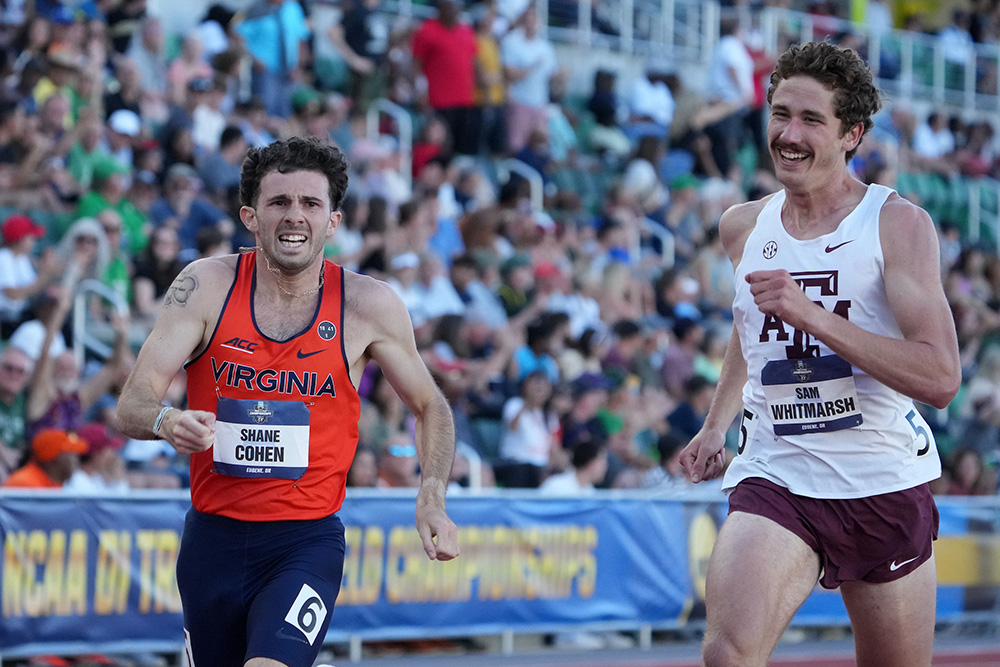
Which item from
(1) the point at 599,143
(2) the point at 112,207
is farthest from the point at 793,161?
(1) the point at 599,143

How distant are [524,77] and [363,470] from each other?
7324 mm

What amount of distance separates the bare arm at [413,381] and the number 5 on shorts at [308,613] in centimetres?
54

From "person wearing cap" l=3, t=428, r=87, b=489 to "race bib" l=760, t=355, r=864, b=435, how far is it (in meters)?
5.60

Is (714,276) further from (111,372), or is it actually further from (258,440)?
(258,440)

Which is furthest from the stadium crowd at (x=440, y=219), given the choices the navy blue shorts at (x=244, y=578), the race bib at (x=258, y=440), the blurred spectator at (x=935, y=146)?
the race bib at (x=258, y=440)

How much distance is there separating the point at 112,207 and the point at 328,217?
20.7 ft

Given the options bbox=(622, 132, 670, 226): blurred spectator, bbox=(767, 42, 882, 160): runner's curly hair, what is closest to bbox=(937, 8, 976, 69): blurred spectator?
bbox=(622, 132, 670, 226): blurred spectator

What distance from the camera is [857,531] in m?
4.77

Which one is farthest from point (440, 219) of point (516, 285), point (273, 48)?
point (273, 48)

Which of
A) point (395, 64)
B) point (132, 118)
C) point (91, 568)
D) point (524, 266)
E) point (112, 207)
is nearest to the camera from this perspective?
point (91, 568)

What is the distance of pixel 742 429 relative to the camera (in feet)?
16.9

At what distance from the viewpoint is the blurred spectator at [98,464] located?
9.21 m

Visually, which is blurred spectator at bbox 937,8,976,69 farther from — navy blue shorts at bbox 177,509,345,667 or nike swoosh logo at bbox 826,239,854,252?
navy blue shorts at bbox 177,509,345,667

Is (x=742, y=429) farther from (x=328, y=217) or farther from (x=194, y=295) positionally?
(x=194, y=295)
